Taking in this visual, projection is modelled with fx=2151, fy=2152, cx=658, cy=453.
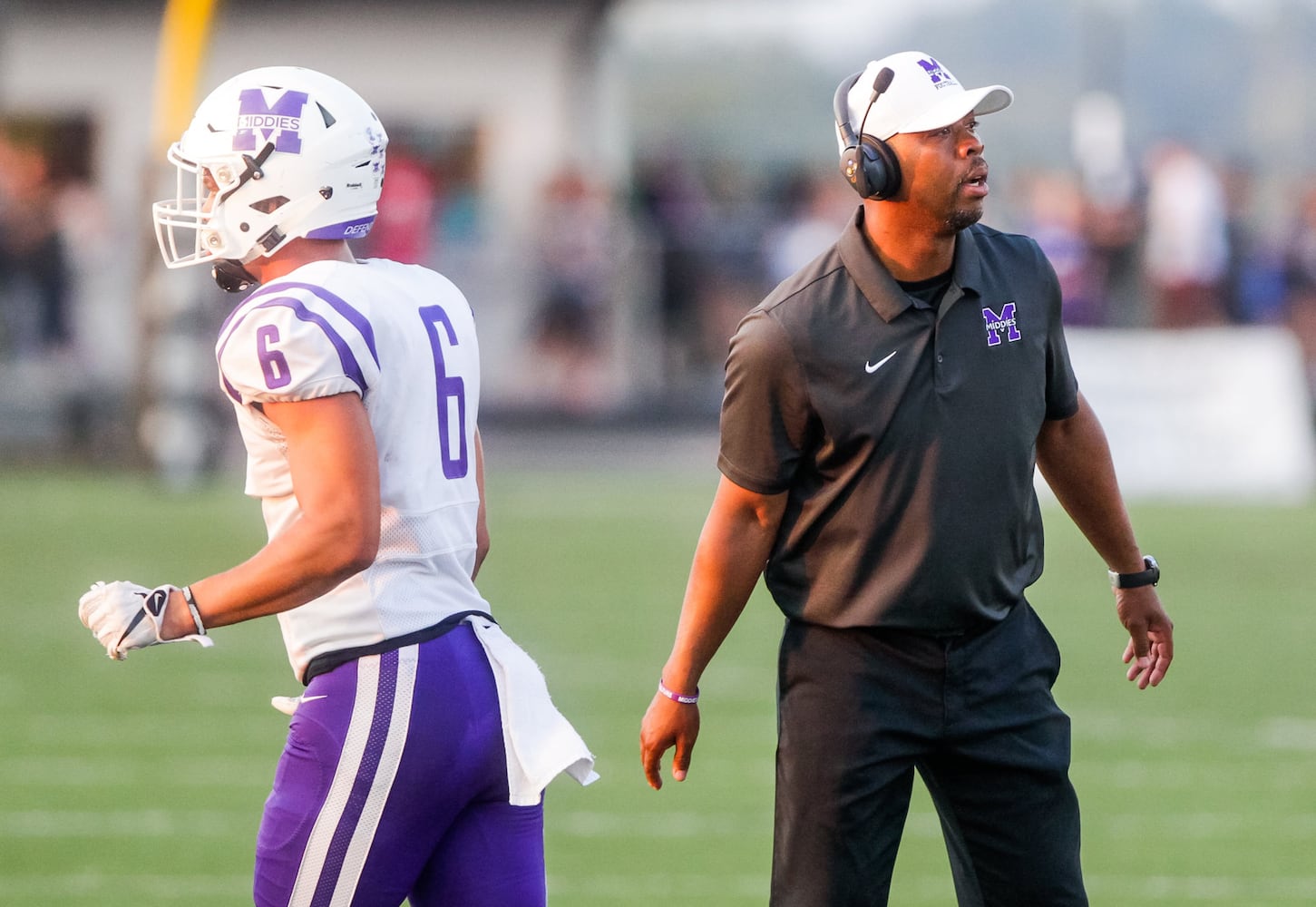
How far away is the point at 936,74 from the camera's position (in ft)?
13.4

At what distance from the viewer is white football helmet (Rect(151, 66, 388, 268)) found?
3.58 meters

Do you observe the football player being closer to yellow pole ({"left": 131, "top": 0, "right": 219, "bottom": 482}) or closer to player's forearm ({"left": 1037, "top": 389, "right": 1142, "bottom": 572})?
player's forearm ({"left": 1037, "top": 389, "right": 1142, "bottom": 572})

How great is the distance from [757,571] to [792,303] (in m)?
0.52

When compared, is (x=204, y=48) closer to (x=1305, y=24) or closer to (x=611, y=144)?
(x=611, y=144)

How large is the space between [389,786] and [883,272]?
1344 mm

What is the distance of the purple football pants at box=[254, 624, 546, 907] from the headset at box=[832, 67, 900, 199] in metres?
1.16

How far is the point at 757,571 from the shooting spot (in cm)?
410

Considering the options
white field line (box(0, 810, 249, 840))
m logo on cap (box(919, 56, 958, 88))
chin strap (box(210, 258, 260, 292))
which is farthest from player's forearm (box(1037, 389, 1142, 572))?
white field line (box(0, 810, 249, 840))

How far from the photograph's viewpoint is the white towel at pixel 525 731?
3572 mm

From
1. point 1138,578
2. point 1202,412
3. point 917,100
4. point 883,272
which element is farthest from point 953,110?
point 1202,412

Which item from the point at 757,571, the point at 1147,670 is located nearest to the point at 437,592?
the point at 757,571

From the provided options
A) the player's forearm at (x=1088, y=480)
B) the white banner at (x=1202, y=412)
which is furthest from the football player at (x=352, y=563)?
the white banner at (x=1202, y=412)

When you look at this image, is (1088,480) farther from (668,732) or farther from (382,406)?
(382,406)

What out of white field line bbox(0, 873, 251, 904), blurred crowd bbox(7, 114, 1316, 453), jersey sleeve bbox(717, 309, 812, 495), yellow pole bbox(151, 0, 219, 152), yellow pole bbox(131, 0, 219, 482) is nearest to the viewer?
jersey sleeve bbox(717, 309, 812, 495)
